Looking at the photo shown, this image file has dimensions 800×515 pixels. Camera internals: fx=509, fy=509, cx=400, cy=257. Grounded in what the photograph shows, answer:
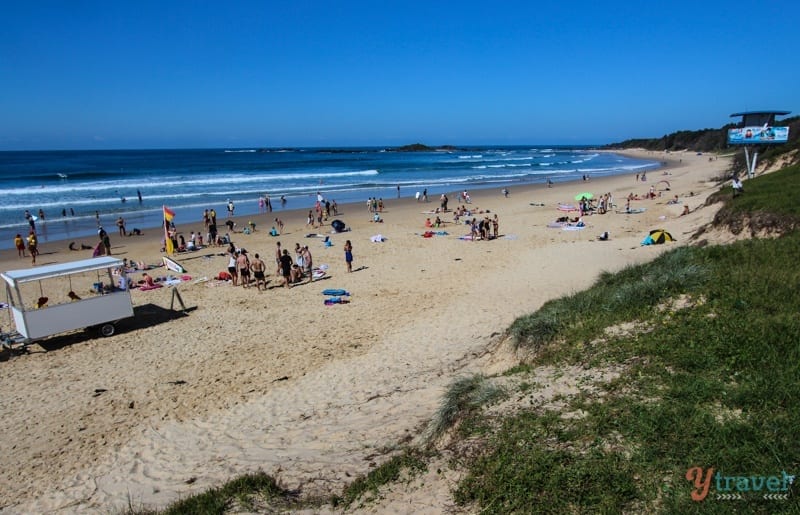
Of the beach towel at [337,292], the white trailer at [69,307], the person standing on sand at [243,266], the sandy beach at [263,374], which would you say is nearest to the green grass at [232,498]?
the sandy beach at [263,374]

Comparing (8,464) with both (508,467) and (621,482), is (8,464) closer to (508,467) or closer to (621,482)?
(508,467)

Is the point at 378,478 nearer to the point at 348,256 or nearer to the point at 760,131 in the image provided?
the point at 348,256

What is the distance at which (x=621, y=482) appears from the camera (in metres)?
3.99

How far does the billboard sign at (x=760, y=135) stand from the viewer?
75.7ft

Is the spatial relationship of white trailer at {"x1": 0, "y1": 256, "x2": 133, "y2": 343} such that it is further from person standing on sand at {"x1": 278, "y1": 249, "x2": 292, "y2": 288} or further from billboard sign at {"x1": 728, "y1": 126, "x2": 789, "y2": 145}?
billboard sign at {"x1": 728, "y1": 126, "x2": 789, "y2": 145}

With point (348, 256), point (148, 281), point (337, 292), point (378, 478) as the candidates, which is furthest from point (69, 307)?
point (378, 478)

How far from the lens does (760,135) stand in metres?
23.3

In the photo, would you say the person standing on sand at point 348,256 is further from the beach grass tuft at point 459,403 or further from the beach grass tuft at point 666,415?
the beach grass tuft at point 459,403

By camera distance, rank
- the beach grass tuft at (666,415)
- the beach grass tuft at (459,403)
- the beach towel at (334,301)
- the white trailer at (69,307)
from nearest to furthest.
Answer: the beach grass tuft at (666,415)
the beach grass tuft at (459,403)
the white trailer at (69,307)
the beach towel at (334,301)

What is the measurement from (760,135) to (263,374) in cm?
2478

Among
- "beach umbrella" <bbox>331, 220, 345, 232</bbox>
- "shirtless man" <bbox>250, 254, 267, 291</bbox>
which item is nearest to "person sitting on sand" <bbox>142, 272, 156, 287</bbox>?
"shirtless man" <bbox>250, 254, 267, 291</bbox>

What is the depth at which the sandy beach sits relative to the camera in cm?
642

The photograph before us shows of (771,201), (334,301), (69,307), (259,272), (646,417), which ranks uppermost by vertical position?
(771,201)

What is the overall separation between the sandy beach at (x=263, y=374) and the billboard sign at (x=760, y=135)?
8484 millimetres
